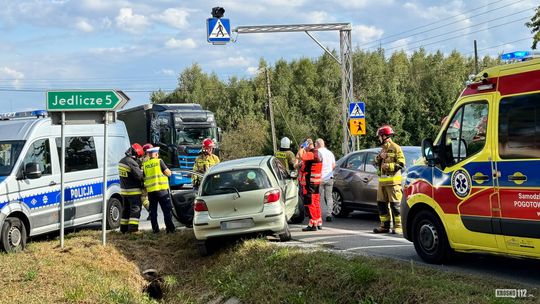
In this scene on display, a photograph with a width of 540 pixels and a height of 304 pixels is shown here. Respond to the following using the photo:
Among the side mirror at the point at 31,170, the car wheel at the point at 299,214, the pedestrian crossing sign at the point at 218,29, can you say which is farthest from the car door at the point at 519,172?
the pedestrian crossing sign at the point at 218,29

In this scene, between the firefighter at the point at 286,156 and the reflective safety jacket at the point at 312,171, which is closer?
the reflective safety jacket at the point at 312,171

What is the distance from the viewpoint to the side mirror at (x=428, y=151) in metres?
7.35

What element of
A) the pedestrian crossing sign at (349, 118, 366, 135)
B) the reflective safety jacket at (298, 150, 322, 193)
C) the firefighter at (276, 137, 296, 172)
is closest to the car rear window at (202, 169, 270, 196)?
the reflective safety jacket at (298, 150, 322, 193)

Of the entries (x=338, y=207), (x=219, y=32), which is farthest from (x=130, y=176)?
(x=219, y=32)

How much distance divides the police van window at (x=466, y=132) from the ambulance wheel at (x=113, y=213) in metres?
8.13

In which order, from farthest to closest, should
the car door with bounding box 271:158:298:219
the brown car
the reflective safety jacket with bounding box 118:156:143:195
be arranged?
the brown car, the reflective safety jacket with bounding box 118:156:143:195, the car door with bounding box 271:158:298:219

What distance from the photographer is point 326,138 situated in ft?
165

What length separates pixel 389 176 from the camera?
992 centimetres

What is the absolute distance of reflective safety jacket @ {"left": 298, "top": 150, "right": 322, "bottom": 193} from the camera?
11.0 m

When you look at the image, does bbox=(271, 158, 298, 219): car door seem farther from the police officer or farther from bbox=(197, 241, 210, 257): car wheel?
the police officer

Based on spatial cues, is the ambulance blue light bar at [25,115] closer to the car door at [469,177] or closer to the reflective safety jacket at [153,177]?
the reflective safety jacket at [153,177]

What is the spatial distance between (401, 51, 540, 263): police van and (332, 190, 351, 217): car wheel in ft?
16.6

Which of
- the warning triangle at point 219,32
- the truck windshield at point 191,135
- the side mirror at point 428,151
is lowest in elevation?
the side mirror at point 428,151

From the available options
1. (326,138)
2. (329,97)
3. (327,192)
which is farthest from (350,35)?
(329,97)
